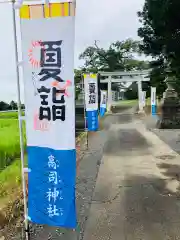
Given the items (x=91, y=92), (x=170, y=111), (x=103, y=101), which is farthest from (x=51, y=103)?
(x=103, y=101)

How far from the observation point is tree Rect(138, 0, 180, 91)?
12.4 meters

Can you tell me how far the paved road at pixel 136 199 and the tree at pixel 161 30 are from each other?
7.14 meters

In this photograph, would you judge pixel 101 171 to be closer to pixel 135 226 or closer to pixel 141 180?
pixel 141 180

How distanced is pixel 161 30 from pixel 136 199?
36.4ft

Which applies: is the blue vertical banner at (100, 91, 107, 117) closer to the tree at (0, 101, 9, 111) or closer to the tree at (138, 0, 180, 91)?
the tree at (138, 0, 180, 91)

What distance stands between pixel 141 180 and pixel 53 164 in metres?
3.19

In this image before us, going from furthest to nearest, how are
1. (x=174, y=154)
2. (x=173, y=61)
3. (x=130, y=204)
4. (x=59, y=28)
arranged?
1. (x=173, y=61)
2. (x=174, y=154)
3. (x=130, y=204)
4. (x=59, y=28)

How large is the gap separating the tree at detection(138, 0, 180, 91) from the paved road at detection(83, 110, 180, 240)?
7141 millimetres

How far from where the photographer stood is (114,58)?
38969 millimetres

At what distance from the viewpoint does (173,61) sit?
15.3 metres

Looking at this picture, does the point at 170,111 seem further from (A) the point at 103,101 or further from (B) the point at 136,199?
(B) the point at 136,199

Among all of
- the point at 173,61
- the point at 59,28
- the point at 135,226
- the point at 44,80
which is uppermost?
the point at 173,61

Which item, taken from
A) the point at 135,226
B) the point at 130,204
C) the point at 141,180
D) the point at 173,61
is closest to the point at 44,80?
the point at 135,226

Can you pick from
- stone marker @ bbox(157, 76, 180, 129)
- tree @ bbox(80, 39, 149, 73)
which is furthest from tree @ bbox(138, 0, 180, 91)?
tree @ bbox(80, 39, 149, 73)
